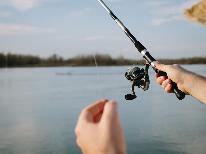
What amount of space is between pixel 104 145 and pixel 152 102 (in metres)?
9.33

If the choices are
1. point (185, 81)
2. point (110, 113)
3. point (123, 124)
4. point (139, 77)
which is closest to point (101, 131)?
point (110, 113)

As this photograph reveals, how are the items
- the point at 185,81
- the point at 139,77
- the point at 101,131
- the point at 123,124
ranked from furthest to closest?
1. the point at 123,124
2. the point at 139,77
3. the point at 185,81
4. the point at 101,131

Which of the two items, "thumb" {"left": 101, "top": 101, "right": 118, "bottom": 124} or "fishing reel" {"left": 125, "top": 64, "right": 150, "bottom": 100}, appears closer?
"thumb" {"left": 101, "top": 101, "right": 118, "bottom": 124}

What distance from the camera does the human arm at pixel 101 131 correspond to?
54 cm

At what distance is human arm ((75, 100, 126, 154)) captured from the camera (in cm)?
54

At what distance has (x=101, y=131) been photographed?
532mm

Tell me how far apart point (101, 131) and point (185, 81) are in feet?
5.66

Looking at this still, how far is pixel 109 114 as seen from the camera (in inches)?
21.0

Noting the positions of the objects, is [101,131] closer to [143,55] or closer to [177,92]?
[177,92]

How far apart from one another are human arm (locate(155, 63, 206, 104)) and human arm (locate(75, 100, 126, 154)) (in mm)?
1568

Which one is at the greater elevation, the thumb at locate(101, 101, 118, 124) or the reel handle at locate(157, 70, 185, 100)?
the thumb at locate(101, 101, 118, 124)

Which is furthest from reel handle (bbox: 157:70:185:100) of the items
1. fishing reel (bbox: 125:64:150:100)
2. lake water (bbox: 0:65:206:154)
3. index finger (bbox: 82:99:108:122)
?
lake water (bbox: 0:65:206:154)

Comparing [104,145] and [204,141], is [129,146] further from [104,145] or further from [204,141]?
[104,145]

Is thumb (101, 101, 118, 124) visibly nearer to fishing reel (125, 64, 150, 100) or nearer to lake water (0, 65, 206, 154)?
fishing reel (125, 64, 150, 100)
